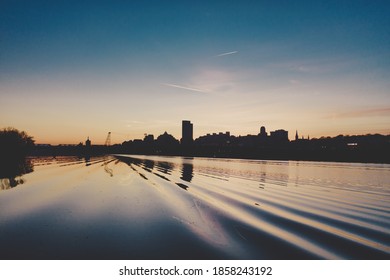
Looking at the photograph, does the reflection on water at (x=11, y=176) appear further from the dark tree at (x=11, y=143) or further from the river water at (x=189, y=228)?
the dark tree at (x=11, y=143)

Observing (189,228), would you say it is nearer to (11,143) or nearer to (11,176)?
(11,176)

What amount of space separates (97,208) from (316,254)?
823 cm

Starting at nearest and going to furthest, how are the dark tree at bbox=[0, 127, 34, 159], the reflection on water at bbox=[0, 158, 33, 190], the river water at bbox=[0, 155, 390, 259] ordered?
the river water at bbox=[0, 155, 390, 259] < the reflection on water at bbox=[0, 158, 33, 190] < the dark tree at bbox=[0, 127, 34, 159]

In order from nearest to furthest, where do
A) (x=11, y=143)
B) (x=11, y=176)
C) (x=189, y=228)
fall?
(x=189, y=228), (x=11, y=176), (x=11, y=143)

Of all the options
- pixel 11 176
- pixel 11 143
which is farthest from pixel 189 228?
pixel 11 143

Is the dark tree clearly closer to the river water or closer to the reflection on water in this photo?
the reflection on water

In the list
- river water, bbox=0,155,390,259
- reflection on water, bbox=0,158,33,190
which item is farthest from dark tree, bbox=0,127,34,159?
river water, bbox=0,155,390,259

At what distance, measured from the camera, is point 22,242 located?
6.66m

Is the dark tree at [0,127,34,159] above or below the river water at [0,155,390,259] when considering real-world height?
above

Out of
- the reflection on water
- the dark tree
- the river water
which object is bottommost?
the river water

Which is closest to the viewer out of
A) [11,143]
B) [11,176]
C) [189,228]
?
[189,228]

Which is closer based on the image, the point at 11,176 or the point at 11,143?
the point at 11,176
